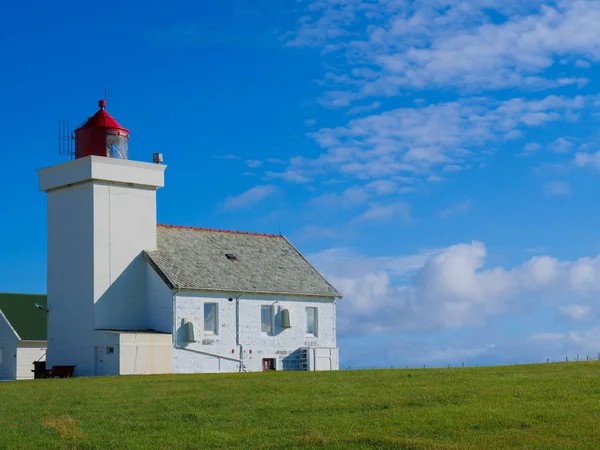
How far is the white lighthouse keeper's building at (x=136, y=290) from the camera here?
41562 mm

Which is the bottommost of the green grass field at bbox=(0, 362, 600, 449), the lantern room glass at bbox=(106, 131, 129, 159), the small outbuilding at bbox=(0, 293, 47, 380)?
the green grass field at bbox=(0, 362, 600, 449)

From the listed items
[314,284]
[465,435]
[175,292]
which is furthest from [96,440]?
[314,284]

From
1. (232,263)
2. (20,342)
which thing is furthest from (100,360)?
(20,342)

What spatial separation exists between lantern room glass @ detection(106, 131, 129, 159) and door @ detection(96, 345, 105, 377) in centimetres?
973

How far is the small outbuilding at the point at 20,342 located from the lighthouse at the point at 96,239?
5.62 m

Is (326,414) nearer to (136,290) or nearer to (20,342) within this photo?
(136,290)

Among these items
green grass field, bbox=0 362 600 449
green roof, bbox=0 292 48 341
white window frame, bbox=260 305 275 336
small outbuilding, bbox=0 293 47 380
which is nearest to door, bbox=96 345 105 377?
white window frame, bbox=260 305 275 336

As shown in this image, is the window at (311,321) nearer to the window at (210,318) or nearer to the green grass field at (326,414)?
the window at (210,318)

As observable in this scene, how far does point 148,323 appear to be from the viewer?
43281 millimetres

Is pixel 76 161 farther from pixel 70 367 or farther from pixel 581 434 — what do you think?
pixel 581 434

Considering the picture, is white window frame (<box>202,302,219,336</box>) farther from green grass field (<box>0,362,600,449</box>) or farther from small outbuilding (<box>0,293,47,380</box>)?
green grass field (<box>0,362,600,449</box>)

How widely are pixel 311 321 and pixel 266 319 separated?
3492 millimetres

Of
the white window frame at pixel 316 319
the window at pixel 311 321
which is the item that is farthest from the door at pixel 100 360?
the window at pixel 311 321

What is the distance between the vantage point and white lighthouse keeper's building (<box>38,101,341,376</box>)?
41562 mm
